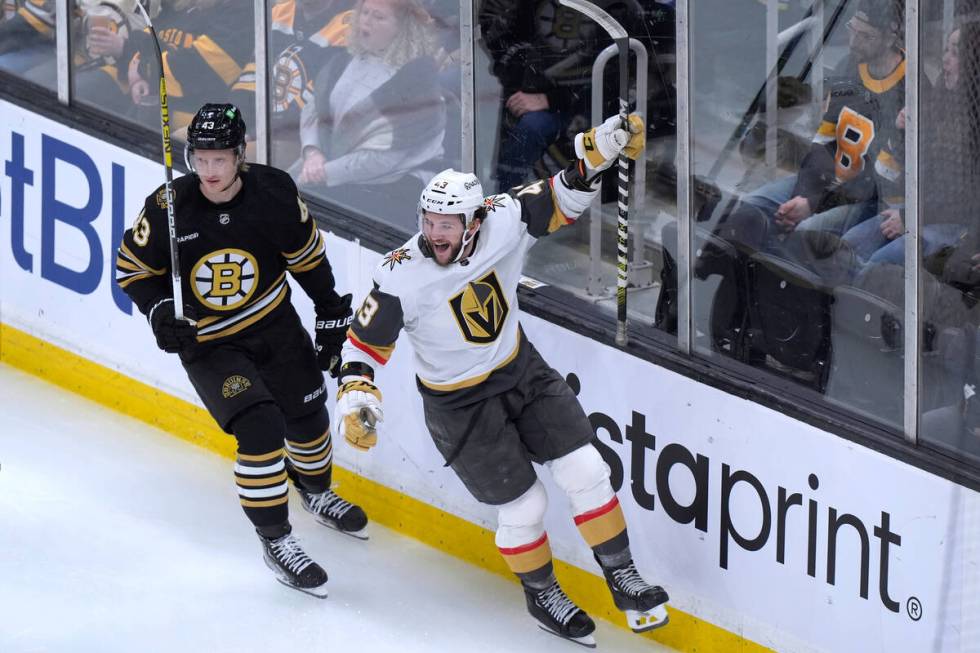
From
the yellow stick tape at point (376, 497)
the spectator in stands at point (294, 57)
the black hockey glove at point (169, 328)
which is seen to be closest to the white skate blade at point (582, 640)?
the yellow stick tape at point (376, 497)

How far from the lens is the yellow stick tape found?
4383 mm

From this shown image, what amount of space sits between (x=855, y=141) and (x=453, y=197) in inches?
36.2

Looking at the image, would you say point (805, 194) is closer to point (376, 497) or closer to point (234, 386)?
point (234, 386)

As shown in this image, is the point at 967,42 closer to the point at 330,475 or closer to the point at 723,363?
the point at 723,363

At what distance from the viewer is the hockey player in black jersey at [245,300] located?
438 centimetres

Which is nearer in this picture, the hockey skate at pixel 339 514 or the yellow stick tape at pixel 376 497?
the yellow stick tape at pixel 376 497

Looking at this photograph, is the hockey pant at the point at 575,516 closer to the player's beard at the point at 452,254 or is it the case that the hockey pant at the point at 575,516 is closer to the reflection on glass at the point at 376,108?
the player's beard at the point at 452,254

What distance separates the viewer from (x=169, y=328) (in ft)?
14.2

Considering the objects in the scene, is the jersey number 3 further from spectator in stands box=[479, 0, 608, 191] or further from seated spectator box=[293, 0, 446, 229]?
seated spectator box=[293, 0, 446, 229]

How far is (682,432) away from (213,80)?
1.96 m

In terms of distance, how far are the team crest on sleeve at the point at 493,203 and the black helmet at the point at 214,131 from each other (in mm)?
639

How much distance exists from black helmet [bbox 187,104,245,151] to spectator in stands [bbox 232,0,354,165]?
2.56 feet

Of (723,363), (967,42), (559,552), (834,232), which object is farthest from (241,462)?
(967,42)

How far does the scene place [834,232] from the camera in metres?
4.05
